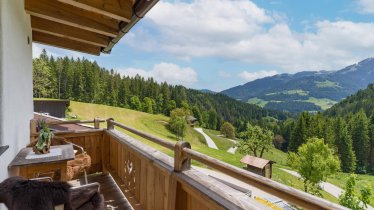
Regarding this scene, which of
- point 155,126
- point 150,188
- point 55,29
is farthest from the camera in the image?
point 155,126

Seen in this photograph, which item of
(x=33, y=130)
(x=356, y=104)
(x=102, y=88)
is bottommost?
(x=356, y=104)

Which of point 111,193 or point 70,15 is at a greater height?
A: point 70,15

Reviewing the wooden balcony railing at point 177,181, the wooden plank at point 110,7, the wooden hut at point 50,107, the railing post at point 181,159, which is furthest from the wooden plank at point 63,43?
the wooden hut at point 50,107

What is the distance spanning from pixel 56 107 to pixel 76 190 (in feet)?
76.9

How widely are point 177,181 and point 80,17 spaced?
2976mm

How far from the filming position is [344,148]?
49719 millimetres

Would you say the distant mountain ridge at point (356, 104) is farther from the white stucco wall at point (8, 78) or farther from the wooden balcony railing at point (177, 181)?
the white stucco wall at point (8, 78)

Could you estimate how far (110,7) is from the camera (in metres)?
3.16

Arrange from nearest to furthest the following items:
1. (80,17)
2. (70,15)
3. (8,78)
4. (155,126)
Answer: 1. (8,78)
2. (70,15)
3. (80,17)
4. (155,126)

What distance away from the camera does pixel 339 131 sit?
51.0m

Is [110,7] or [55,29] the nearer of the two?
[110,7]

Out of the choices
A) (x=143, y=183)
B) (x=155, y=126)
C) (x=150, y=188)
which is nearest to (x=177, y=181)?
(x=150, y=188)

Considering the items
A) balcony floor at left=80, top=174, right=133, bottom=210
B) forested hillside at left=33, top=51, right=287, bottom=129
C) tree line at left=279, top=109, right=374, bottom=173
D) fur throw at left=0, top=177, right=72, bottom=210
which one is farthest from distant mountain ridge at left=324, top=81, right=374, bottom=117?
fur throw at left=0, top=177, right=72, bottom=210

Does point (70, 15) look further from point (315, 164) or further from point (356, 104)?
point (356, 104)
